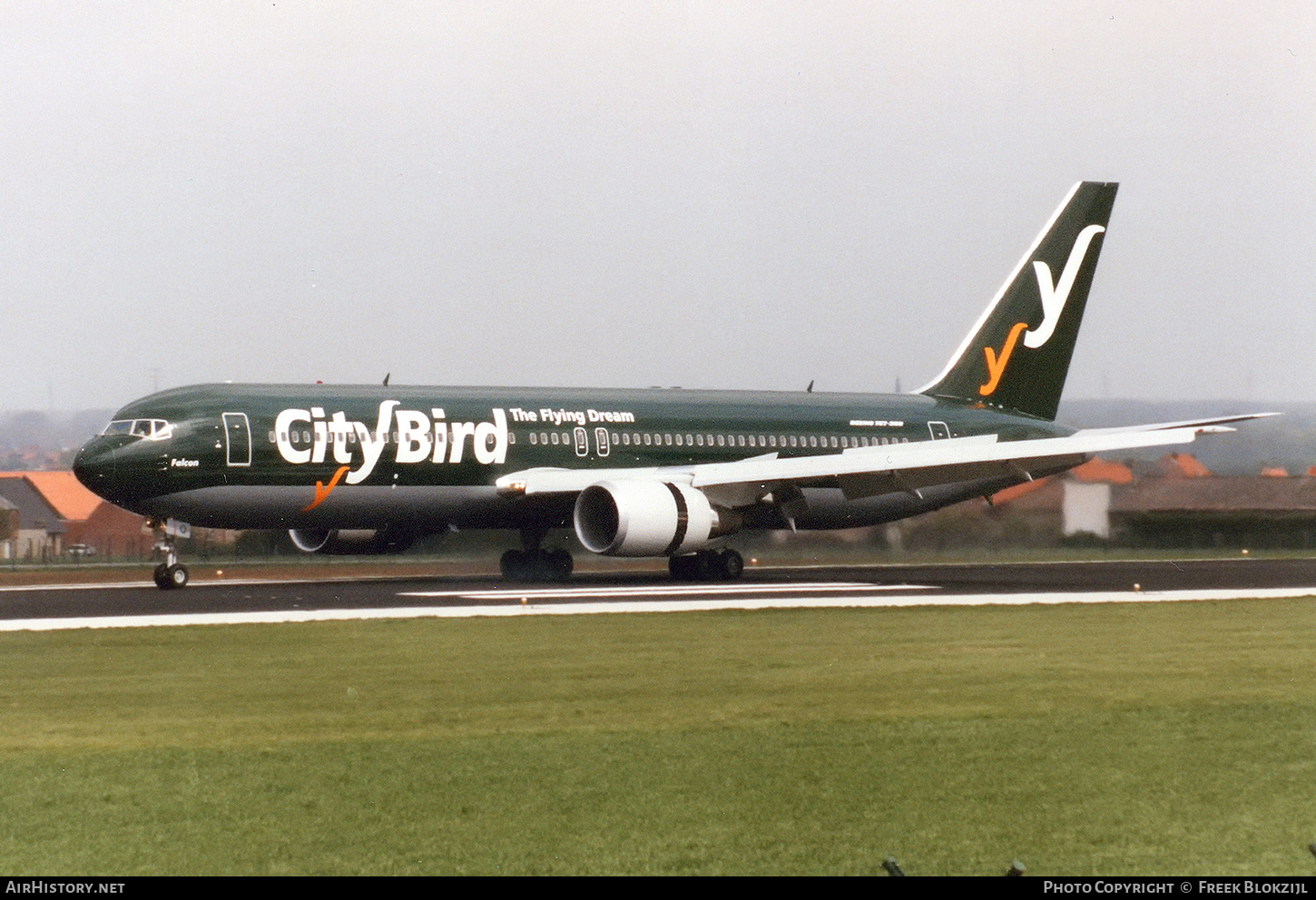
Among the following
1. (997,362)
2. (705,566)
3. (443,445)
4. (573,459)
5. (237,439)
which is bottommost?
(705,566)

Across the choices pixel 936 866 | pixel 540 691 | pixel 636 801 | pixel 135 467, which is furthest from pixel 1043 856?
pixel 135 467

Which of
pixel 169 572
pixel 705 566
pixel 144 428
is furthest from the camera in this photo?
pixel 705 566

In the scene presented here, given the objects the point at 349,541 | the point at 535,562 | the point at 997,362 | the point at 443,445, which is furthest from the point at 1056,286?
the point at 349,541

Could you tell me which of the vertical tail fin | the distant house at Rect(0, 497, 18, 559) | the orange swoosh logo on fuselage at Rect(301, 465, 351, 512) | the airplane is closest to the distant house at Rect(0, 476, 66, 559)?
the distant house at Rect(0, 497, 18, 559)

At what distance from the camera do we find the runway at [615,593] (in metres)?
25.8

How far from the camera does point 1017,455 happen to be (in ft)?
116

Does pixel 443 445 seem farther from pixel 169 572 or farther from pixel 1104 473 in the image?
pixel 1104 473

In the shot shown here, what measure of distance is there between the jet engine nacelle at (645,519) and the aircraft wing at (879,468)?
2.04 ft

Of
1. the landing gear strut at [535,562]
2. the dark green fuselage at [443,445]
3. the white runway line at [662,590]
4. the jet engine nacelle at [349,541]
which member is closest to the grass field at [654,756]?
the white runway line at [662,590]

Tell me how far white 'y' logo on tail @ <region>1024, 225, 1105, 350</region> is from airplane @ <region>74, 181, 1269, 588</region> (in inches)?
3.5

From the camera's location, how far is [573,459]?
121 ft

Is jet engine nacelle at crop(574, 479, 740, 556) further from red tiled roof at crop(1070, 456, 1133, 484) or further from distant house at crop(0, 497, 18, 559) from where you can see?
distant house at crop(0, 497, 18, 559)

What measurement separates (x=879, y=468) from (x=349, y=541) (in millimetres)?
10475
